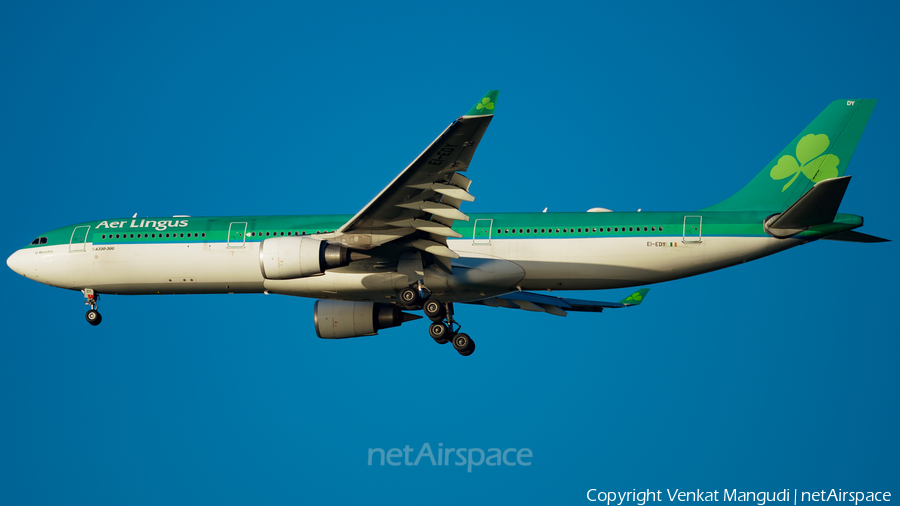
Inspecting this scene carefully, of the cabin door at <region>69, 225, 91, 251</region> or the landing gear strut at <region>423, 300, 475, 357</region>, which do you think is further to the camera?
the cabin door at <region>69, 225, 91, 251</region>

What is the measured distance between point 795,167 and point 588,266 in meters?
7.19

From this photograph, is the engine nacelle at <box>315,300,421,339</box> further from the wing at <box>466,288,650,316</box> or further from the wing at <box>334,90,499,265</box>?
the wing at <box>334,90,499,265</box>

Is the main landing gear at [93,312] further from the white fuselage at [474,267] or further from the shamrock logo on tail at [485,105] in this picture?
the shamrock logo on tail at [485,105]

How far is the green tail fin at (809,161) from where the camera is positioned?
25828mm

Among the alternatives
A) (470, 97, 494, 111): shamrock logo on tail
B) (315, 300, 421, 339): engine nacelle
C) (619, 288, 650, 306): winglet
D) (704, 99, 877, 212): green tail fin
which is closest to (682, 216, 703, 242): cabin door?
(704, 99, 877, 212): green tail fin

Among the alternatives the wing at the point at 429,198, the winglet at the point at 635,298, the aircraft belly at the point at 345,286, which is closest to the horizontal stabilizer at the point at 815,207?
the winglet at the point at 635,298

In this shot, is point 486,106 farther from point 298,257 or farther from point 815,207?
point 815,207

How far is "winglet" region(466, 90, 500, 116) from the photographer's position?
59.5 feet

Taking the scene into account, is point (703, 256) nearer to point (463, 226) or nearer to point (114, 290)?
point (463, 226)

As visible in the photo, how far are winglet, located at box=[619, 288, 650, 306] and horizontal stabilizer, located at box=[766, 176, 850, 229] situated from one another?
664 centimetres

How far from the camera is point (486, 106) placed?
717 inches

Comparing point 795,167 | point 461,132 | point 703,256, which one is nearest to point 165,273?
point 461,132

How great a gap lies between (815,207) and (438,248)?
1003 centimetres

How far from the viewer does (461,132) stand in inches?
732
